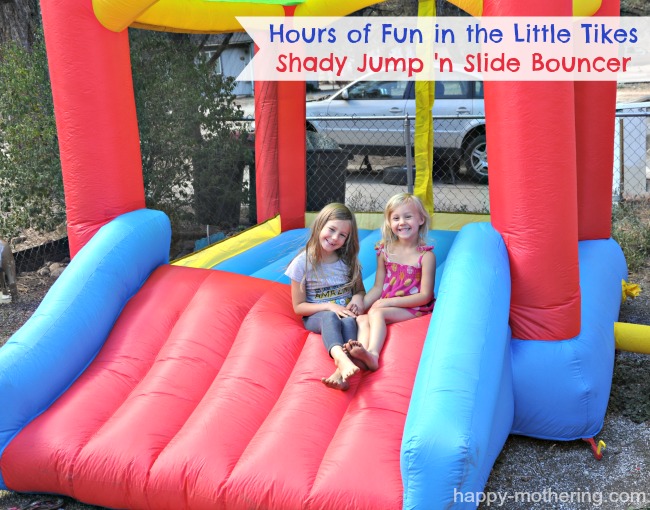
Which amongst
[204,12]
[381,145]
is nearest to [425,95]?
[204,12]

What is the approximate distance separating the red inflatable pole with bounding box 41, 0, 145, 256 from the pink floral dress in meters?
1.42

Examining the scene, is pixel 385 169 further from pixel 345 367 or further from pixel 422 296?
pixel 345 367

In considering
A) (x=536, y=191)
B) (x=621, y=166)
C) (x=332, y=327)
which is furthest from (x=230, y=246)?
(x=621, y=166)

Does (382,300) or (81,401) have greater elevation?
(382,300)

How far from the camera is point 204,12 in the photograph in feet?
17.9

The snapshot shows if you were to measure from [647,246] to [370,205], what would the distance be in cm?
288

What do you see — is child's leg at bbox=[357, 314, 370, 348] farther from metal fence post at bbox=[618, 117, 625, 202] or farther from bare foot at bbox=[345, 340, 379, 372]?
metal fence post at bbox=[618, 117, 625, 202]

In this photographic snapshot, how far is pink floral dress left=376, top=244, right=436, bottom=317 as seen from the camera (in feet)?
12.0

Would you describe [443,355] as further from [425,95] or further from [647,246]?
[647,246]

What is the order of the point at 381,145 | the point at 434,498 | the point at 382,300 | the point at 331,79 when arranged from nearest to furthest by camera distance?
the point at 434,498 < the point at 382,300 < the point at 381,145 < the point at 331,79

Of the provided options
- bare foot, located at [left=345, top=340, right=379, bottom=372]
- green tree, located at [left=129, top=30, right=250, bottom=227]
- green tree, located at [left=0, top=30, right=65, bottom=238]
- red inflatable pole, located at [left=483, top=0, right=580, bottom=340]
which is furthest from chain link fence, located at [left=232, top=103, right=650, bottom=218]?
bare foot, located at [left=345, top=340, right=379, bottom=372]

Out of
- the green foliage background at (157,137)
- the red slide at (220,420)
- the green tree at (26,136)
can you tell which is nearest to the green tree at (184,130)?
the green foliage background at (157,137)

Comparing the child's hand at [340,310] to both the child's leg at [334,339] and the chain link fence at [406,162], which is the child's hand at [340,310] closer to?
the child's leg at [334,339]

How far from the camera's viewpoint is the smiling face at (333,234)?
363 cm
